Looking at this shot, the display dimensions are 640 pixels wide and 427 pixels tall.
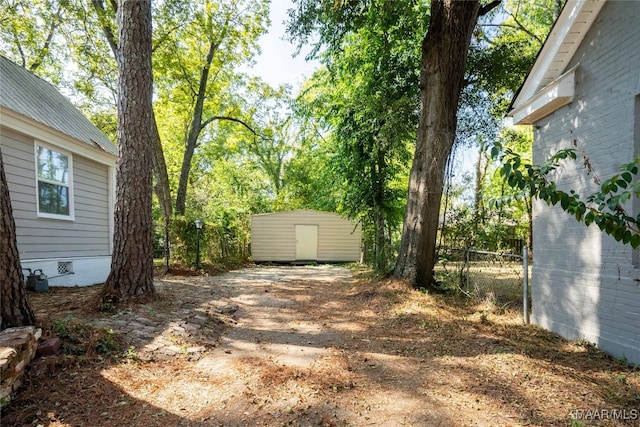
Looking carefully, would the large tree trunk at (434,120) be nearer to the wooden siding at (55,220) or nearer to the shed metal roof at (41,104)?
the wooden siding at (55,220)

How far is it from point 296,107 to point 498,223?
32.0ft

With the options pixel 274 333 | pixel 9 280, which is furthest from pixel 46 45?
pixel 274 333

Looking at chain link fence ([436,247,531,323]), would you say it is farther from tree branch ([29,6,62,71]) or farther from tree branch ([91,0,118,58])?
tree branch ([29,6,62,71])

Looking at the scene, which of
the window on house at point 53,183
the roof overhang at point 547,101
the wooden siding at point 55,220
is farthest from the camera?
the window on house at point 53,183

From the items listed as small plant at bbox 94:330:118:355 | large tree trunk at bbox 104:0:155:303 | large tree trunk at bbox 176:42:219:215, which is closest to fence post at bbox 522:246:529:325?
small plant at bbox 94:330:118:355

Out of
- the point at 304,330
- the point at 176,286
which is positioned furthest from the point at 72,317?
the point at 176,286

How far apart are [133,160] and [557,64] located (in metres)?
6.26

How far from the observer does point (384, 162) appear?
10766mm

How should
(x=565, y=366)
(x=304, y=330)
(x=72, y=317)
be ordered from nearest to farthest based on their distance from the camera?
1. (x=565, y=366)
2. (x=72, y=317)
3. (x=304, y=330)

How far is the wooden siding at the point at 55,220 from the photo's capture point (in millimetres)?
6020

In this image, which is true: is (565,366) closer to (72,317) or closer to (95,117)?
(72,317)

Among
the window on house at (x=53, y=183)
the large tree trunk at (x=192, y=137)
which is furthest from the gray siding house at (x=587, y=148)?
the large tree trunk at (x=192, y=137)

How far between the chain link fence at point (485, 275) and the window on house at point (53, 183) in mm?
8139

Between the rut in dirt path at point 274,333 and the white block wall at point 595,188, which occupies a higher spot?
the white block wall at point 595,188
